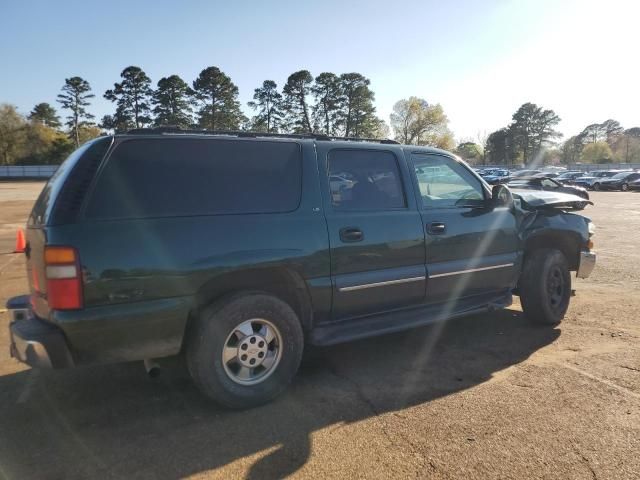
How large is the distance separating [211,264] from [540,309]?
376 centimetres

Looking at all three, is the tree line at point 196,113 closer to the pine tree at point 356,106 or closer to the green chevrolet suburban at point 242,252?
the pine tree at point 356,106

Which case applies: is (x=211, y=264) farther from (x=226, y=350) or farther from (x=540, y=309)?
(x=540, y=309)

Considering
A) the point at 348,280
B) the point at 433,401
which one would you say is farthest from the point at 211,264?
the point at 433,401

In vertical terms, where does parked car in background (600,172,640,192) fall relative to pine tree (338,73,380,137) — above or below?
below

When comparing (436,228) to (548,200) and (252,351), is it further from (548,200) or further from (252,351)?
(252,351)

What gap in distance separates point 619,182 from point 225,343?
45.2 m

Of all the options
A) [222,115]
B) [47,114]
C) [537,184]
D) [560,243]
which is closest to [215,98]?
[222,115]

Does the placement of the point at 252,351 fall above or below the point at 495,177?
below

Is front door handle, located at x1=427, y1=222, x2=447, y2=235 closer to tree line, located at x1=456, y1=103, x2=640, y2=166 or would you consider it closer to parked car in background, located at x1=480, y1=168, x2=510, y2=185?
parked car in background, located at x1=480, y1=168, x2=510, y2=185

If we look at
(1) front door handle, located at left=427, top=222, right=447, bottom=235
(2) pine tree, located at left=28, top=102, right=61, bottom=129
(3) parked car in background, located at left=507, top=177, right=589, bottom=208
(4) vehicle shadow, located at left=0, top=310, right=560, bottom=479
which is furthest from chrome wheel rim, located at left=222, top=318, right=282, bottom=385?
(2) pine tree, located at left=28, top=102, right=61, bottom=129

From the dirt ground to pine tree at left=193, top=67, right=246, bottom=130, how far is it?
62.9m

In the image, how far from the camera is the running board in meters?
3.90

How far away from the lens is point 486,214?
16.1 feet

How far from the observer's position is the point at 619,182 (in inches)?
1599
